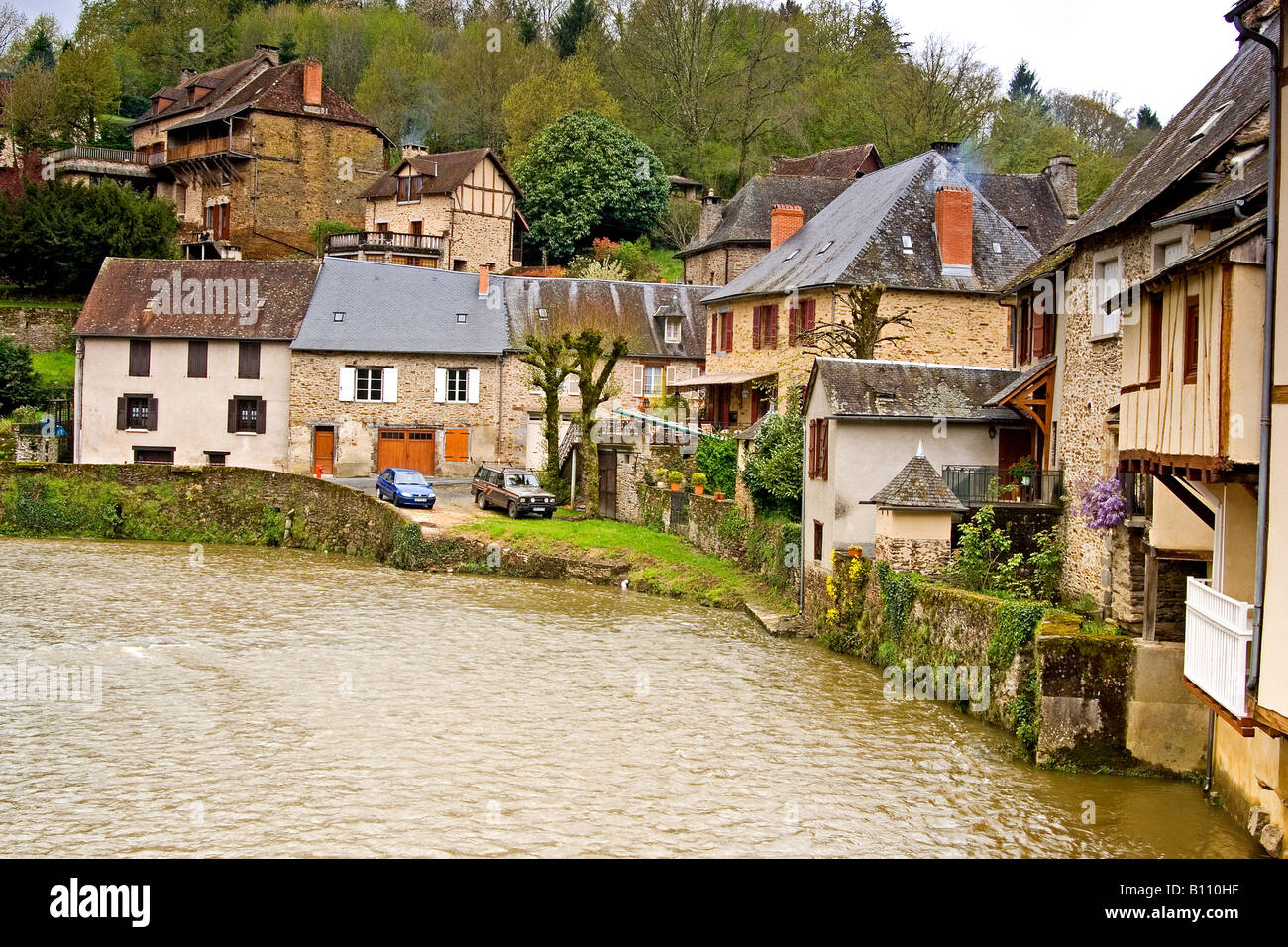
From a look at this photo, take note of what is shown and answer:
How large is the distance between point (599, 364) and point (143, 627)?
21.9 metres

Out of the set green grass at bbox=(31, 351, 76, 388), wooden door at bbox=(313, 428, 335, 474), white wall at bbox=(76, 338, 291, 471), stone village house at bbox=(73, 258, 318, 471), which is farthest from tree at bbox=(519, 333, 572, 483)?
green grass at bbox=(31, 351, 76, 388)

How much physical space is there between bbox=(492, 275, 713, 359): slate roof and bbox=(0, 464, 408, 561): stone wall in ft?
36.4

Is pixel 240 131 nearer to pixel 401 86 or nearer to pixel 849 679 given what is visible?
pixel 401 86

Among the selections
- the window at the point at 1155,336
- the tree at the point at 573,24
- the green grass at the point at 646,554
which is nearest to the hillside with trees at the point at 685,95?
the tree at the point at 573,24

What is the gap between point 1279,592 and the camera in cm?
1216

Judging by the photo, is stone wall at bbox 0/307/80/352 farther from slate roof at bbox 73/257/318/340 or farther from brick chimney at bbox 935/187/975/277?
brick chimney at bbox 935/187/975/277

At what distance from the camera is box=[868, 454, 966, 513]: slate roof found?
2288 cm

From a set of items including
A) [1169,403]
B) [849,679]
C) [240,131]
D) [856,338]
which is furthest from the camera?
[240,131]

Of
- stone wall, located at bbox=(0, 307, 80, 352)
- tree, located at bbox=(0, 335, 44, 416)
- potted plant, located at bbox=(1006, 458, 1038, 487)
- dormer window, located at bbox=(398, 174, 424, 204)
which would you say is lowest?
potted plant, located at bbox=(1006, 458, 1038, 487)

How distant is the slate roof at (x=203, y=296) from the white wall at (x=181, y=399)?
40 cm

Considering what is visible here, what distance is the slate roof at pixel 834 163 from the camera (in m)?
55.6

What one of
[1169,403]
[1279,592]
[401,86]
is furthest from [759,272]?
[401,86]

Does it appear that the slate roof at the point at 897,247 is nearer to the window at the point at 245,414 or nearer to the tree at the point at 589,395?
the tree at the point at 589,395

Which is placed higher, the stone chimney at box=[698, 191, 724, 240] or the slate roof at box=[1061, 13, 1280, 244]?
the stone chimney at box=[698, 191, 724, 240]
